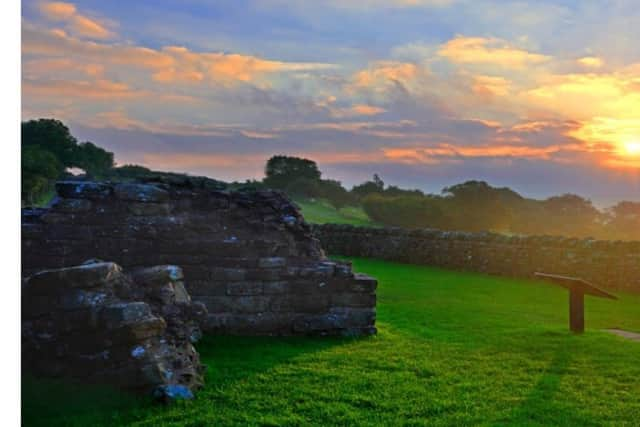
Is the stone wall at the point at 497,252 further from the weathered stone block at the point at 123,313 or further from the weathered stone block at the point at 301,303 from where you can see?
the weathered stone block at the point at 123,313

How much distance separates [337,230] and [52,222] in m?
19.2

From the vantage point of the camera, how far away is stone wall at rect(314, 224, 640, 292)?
1794cm

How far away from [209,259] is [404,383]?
381 centimetres

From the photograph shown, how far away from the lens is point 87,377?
245 inches

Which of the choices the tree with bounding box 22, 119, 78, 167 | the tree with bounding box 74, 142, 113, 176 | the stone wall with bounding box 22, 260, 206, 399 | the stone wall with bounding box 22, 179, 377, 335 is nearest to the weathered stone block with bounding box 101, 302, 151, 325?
Answer: the stone wall with bounding box 22, 260, 206, 399

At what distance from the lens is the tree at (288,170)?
53594mm

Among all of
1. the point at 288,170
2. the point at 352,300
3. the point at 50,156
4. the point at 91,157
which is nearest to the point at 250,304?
the point at 352,300

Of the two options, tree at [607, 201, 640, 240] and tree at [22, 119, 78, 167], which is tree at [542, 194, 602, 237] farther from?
tree at [22, 119, 78, 167]

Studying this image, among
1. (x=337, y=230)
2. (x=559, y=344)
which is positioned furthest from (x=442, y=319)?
(x=337, y=230)

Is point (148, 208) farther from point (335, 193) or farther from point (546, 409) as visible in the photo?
point (335, 193)

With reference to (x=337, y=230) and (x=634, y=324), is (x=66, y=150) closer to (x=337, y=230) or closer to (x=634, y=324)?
(x=337, y=230)

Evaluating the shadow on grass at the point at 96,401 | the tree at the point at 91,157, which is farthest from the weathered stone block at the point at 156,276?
the tree at the point at 91,157

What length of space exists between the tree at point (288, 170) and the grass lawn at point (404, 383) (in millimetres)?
42781

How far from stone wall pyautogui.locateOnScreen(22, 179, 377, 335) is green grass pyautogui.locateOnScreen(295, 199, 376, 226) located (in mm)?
29237
